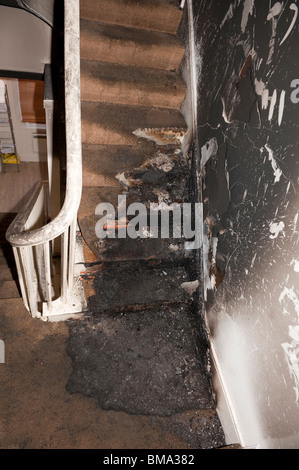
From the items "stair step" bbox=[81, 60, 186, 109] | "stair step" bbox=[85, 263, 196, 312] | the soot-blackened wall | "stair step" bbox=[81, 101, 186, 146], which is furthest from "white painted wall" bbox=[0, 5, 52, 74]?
"stair step" bbox=[85, 263, 196, 312]

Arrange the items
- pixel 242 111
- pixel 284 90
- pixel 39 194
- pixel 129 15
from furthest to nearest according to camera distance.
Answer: pixel 129 15 → pixel 39 194 → pixel 242 111 → pixel 284 90

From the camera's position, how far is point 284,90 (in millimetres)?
1232

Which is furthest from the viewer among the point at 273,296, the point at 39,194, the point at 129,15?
the point at 129,15

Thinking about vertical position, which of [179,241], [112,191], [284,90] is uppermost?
[284,90]

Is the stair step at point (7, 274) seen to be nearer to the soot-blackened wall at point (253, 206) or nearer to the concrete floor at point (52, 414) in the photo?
the concrete floor at point (52, 414)

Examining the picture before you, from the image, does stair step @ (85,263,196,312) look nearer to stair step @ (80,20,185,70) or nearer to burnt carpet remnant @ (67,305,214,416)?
burnt carpet remnant @ (67,305,214,416)

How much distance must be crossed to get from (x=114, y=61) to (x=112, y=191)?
102 centimetres

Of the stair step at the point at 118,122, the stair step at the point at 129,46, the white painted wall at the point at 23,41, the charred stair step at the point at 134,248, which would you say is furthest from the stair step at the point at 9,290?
the white painted wall at the point at 23,41

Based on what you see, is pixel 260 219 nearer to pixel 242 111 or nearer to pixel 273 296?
pixel 273 296

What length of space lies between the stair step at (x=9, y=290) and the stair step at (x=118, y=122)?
4.01 ft

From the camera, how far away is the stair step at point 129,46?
2.21m

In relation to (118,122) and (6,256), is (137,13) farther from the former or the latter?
(6,256)
